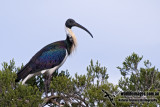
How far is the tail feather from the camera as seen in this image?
17828mm

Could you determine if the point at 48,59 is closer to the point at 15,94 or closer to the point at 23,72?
the point at 23,72

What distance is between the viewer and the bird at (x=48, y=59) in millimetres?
18172

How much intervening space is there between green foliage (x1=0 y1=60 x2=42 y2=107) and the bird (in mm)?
1901

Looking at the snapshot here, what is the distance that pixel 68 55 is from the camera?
770 inches

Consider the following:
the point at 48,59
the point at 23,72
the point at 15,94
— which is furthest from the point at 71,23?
the point at 15,94

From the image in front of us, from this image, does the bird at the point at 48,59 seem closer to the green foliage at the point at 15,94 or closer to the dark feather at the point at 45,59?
the dark feather at the point at 45,59

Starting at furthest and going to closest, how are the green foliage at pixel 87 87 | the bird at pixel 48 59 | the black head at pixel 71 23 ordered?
the black head at pixel 71 23, the bird at pixel 48 59, the green foliage at pixel 87 87

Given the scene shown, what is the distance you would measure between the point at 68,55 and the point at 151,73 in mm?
5248

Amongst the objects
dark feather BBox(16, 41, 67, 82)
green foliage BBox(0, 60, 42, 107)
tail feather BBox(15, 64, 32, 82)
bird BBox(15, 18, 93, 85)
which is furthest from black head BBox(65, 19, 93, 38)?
green foliage BBox(0, 60, 42, 107)

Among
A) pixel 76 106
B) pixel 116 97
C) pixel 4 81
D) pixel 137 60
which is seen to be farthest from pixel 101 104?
pixel 4 81

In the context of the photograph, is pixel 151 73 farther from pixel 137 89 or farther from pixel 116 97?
pixel 116 97

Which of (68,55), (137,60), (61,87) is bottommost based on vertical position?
(61,87)

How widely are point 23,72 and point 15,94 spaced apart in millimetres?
2684

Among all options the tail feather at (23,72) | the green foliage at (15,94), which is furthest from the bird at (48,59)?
the green foliage at (15,94)
